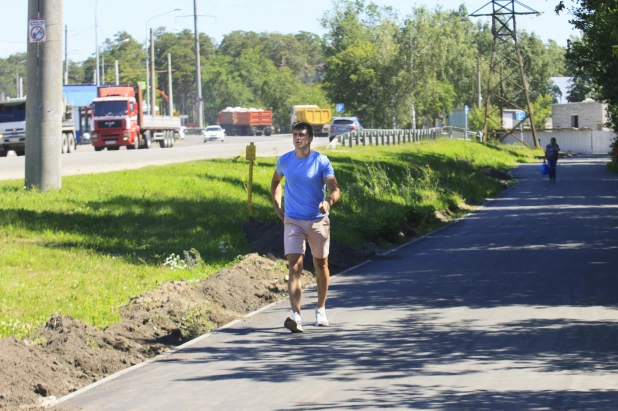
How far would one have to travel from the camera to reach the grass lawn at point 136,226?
37.0 ft

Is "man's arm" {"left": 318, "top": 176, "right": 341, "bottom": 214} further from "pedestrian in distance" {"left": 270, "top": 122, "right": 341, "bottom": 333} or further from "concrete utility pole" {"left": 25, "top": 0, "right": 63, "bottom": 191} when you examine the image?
"concrete utility pole" {"left": 25, "top": 0, "right": 63, "bottom": 191}

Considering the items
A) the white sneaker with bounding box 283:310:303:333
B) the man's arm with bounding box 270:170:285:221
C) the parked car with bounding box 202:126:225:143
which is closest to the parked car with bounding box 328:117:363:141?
the parked car with bounding box 202:126:225:143

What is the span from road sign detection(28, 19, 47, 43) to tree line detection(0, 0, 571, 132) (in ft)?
148

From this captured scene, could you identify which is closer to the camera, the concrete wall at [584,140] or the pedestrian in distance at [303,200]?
the pedestrian in distance at [303,200]

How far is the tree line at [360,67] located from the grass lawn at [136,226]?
39.1 meters

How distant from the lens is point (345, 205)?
2277cm

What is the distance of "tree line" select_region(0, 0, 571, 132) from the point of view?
83.4 metres

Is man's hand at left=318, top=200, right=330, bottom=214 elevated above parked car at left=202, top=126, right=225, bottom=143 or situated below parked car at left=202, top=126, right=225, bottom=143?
below

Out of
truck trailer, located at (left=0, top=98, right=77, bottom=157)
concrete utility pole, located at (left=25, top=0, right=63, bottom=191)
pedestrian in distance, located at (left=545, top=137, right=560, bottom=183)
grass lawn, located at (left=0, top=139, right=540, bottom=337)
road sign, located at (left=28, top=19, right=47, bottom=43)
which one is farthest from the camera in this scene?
truck trailer, located at (left=0, top=98, right=77, bottom=157)

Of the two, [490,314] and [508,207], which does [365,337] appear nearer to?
[490,314]

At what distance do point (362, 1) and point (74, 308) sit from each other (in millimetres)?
92493

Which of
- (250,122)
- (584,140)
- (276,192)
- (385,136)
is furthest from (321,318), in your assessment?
(250,122)

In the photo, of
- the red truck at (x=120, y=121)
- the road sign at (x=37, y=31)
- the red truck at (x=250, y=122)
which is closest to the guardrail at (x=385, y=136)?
the red truck at (x=120, y=121)

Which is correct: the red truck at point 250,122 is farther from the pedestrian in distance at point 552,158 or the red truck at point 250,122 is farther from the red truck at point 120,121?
the pedestrian in distance at point 552,158
